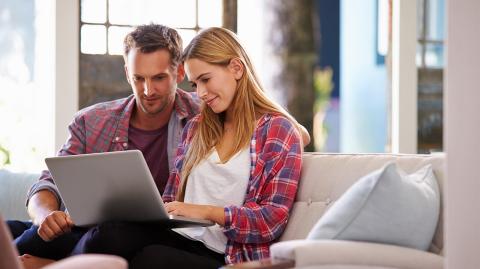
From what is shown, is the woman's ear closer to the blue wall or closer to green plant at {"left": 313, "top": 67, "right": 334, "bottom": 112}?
green plant at {"left": 313, "top": 67, "right": 334, "bottom": 112}

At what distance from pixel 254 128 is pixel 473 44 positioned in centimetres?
136

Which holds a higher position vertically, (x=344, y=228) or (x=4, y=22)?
(x=4, y=22)

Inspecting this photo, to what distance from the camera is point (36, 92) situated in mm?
7117

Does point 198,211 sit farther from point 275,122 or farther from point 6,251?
point 6,251

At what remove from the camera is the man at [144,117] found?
3.53m

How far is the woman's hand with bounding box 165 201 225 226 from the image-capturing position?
114 inches

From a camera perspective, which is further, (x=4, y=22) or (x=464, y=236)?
(x=4, y=22)

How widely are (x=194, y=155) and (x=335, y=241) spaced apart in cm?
94

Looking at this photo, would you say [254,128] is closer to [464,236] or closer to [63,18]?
[464,236]

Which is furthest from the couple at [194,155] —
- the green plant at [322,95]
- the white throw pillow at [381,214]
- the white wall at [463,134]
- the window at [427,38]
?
the green plant at [322,95]

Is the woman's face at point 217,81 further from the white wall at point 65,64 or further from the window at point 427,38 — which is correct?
the window at point 427,38

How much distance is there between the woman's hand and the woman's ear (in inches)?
20.4

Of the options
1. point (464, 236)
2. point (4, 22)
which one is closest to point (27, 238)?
point (464, 236)

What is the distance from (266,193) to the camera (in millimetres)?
2990
